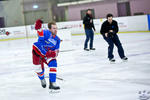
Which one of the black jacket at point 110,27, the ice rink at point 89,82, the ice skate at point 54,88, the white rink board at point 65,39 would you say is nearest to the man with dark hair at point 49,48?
the ice skate at point 54,88

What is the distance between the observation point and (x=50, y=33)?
491cm

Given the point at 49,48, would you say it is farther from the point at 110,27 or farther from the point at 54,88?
the point at 110,27

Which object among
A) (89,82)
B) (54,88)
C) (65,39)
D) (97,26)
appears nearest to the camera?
(54,88)

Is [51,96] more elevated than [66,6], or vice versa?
[66,6]

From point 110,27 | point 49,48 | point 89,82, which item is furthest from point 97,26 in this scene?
point 49,48

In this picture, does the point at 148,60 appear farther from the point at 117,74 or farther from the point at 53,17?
the point at 53,17

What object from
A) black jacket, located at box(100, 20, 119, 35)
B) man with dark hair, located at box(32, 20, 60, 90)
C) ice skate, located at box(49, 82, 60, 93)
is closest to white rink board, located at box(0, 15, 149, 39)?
black jacket, located at box(100, 20, 119, 35)

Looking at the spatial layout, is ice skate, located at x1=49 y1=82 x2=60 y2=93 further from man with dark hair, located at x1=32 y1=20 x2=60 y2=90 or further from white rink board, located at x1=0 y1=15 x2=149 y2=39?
white rink board, located at x1=0 y1=15 x2=149 y2=39

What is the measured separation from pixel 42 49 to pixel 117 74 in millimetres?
1782

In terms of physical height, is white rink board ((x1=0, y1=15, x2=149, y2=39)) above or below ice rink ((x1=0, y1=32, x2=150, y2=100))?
above

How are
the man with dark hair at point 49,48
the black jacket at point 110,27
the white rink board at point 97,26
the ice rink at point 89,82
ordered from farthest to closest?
1. the white rink board at point 97,26
2. the black jacket at point 110,27
3. the man with dark hair at point 49,48
4. the ice rink at point 89,82

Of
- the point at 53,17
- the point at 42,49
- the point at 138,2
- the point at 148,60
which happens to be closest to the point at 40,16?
the point at 53,17

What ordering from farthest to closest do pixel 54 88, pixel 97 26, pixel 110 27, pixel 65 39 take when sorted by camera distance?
pixel 97 26 → pixel 65 39 → pixel 110 27 → pixel 54 88

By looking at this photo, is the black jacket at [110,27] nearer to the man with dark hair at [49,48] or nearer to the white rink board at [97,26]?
the man with dark hair at [49,48]
